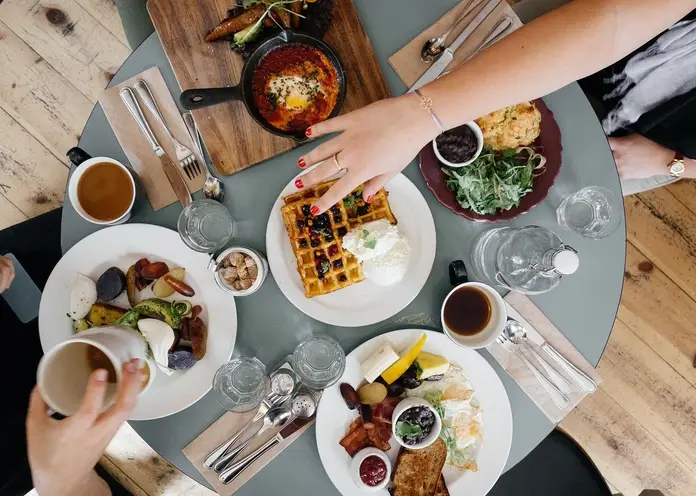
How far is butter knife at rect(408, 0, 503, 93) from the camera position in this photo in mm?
1698

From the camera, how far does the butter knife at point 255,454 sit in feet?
5.39

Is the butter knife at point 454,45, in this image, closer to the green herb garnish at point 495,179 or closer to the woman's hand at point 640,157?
the green herb garnish at point 495,179

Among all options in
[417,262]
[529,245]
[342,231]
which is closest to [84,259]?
[342,231]

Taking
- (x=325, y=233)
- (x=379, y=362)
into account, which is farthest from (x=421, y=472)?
(x=325, y=233)

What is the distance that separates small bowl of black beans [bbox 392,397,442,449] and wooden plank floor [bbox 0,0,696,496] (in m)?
1.55

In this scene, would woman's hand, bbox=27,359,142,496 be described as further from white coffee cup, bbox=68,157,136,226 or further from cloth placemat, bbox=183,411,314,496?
white coffee cup, bbox=68,157,136,226

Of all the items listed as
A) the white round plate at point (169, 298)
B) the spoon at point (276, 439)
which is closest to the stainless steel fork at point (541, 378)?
the spoon at point (276, 439)

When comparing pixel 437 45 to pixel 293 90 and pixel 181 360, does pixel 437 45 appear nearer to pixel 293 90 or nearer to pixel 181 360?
pixel 293 90

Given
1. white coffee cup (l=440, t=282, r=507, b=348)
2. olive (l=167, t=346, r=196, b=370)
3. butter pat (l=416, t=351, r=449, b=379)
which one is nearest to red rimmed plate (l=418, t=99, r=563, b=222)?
white coffee cup (l=440, t=282, r=507, b=348)

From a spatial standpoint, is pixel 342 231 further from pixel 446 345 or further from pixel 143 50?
pixel 143 50

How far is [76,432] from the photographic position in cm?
132

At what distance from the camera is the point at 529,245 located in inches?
66.7

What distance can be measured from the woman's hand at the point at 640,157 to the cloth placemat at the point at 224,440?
1556 mm

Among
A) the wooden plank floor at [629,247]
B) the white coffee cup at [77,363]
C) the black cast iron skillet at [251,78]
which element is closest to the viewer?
the white coffee cup at [77,363]
